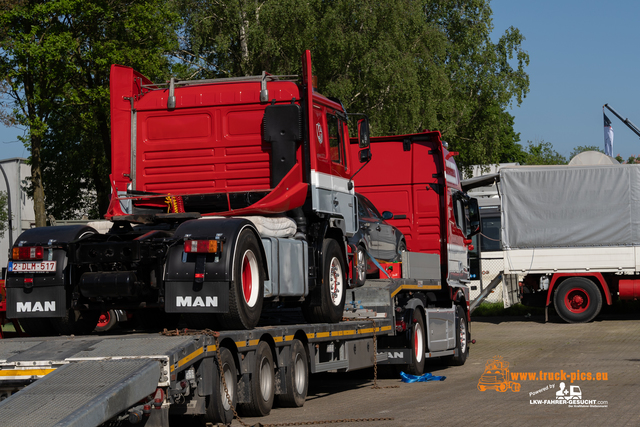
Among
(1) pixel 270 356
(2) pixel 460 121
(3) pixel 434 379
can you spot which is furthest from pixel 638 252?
(2) pixel 460 121

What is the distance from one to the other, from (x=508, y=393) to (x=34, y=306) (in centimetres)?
592

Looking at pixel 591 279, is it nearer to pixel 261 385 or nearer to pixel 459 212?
pixel 459 212

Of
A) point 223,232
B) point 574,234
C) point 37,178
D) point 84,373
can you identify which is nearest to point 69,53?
point 37,178

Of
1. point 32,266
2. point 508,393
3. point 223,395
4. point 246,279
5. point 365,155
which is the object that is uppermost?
point 365,155

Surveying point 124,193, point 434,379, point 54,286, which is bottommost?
point 434,379

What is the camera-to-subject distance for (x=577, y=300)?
913 inches

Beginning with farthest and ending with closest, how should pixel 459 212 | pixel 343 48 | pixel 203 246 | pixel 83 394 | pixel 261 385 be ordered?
pixel 343 48, pixel 459 212, pixel 261 385, pixel 203 246, pixel 83 394

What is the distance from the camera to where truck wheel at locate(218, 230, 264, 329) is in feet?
26.7

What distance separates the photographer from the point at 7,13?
911 inches

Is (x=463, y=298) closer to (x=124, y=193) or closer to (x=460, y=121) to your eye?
(x=124, y=193)

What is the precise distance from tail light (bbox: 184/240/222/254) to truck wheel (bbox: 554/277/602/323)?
16.9m

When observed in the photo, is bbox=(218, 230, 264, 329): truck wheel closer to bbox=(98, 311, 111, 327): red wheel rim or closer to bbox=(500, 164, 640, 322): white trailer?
bbox=(98, 311, 111, 327): red wheel rim

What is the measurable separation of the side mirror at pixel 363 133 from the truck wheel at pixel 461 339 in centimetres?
528

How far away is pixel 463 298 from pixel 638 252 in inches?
331
